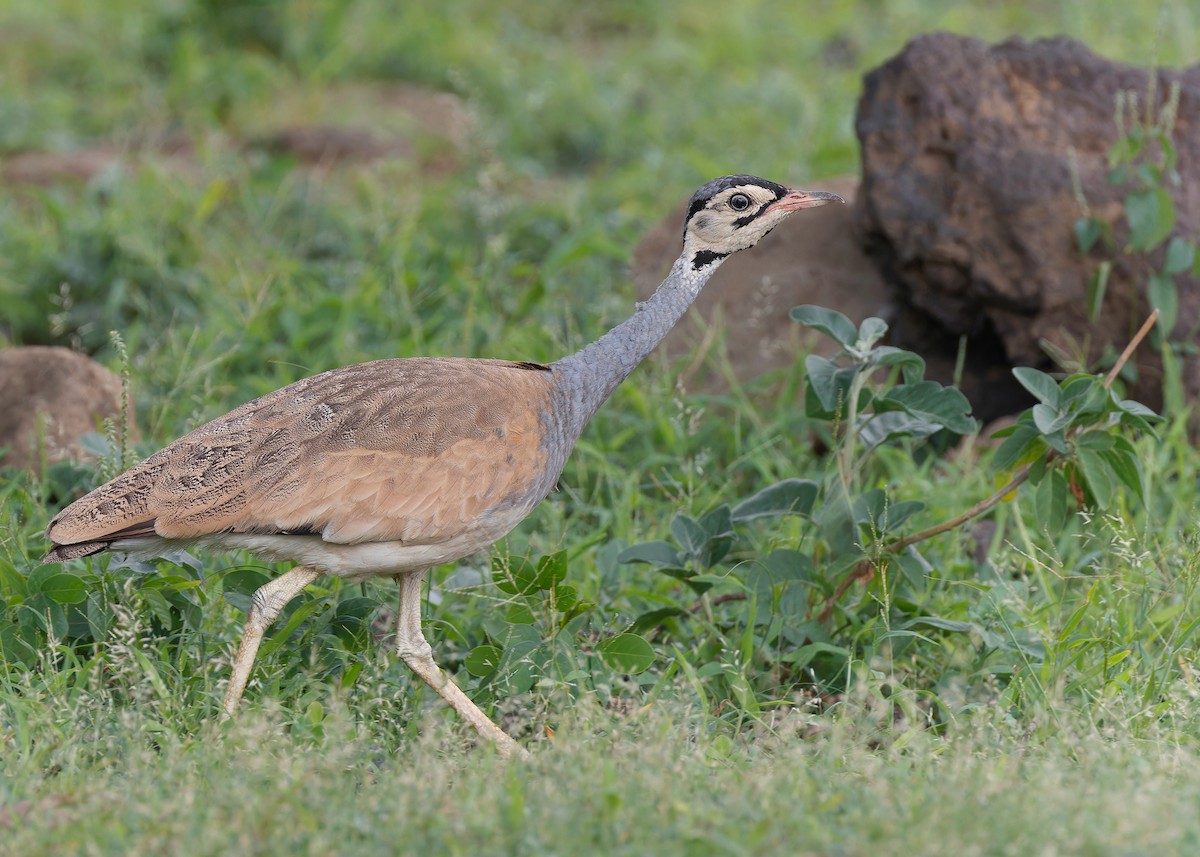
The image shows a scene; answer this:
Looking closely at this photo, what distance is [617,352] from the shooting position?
4.24 m

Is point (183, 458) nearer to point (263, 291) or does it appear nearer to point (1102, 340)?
point (263, 291)

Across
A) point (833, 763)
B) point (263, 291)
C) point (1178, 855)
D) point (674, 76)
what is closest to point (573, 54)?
point (674, 76)

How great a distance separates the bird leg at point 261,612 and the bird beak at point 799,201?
5.46 ft

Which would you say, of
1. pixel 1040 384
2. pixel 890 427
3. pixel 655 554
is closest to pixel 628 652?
pixel 655 554

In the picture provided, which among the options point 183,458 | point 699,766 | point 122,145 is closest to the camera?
point 699,766

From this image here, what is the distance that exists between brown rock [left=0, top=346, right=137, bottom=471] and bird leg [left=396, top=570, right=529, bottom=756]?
151 cm

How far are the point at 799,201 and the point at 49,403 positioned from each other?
8.68 feet

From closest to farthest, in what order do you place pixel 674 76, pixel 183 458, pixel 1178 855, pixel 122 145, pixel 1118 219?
1. pixel 1178 855
2. pixel 183 458
3. pixel 1118 219
4. pixel 122 145
5. pixel 674 76

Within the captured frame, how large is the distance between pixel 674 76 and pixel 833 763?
23.0 ft

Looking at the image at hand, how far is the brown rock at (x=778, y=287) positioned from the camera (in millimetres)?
5863

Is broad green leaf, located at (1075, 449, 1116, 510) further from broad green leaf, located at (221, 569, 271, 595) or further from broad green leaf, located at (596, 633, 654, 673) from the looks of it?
broad green leaf, located at (221, 569, 271, 595)

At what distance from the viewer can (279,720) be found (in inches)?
142

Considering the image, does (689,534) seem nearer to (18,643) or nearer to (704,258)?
(704,258)

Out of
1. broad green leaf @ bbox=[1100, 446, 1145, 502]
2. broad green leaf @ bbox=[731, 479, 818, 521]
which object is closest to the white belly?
broad green leaf @ bbox=[731, 479, 818, 521]
